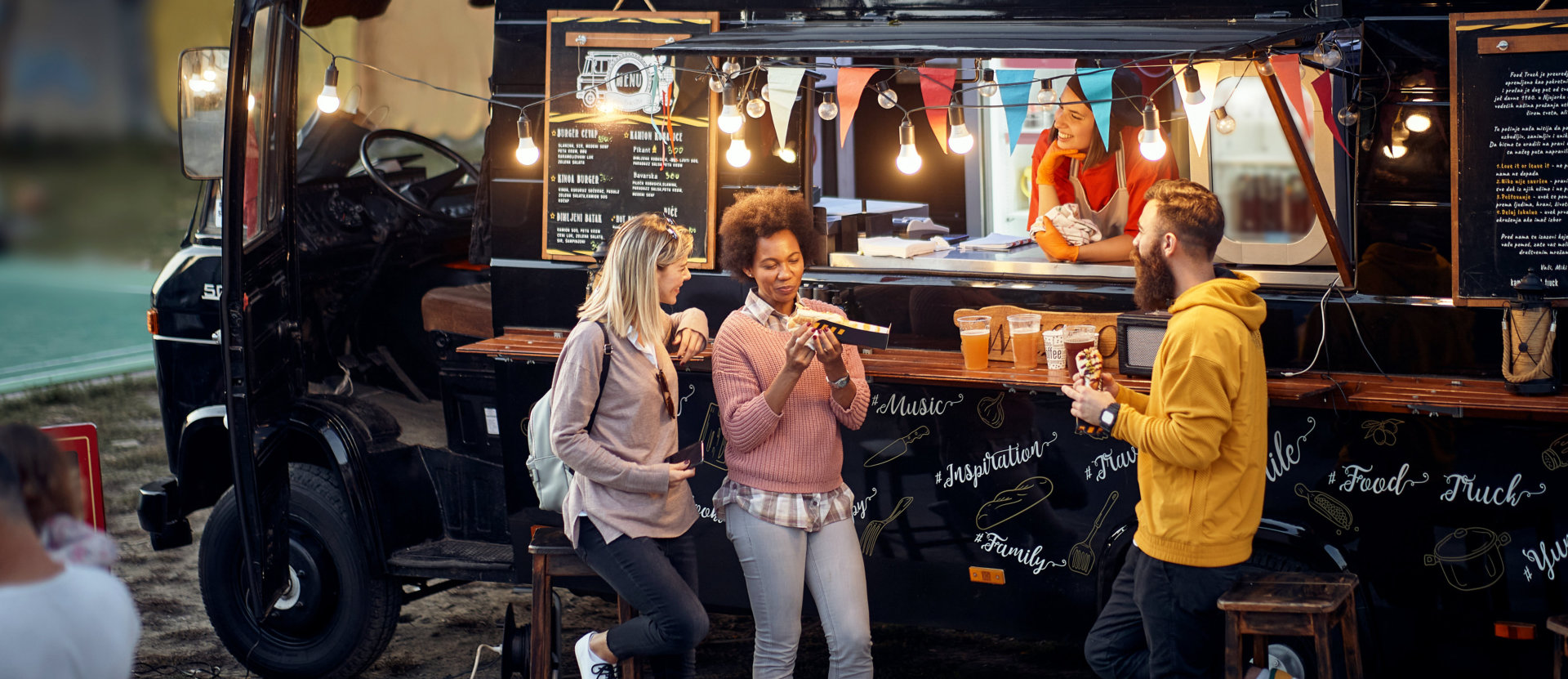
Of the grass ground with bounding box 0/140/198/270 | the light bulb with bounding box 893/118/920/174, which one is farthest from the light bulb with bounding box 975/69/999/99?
the grass ground with bounding box 0/140/198/270

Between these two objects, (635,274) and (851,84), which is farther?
(851,84)

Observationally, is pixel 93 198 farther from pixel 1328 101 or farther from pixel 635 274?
pixel 1328 101

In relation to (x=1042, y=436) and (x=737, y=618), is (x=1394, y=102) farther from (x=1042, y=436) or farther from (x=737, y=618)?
(x=737, y=618)

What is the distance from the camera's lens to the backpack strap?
3723mm

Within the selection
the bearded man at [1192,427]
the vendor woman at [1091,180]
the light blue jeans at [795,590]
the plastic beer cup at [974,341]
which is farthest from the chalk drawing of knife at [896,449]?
the bearded man at [1192,427]

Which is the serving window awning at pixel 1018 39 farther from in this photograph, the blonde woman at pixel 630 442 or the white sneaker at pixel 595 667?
the white sneaker at pixel 595 667

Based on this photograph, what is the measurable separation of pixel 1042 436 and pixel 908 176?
94.6 inches

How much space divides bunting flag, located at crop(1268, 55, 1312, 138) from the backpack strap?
6.68 ft

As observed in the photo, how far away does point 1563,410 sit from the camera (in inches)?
135

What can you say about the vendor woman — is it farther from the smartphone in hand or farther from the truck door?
the truck door

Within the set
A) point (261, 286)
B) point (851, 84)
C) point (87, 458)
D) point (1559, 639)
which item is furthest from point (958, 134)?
point (87, 458)

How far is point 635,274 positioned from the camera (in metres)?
3.76

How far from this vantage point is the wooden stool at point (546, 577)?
13.4ft

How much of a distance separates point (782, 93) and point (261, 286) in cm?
200
